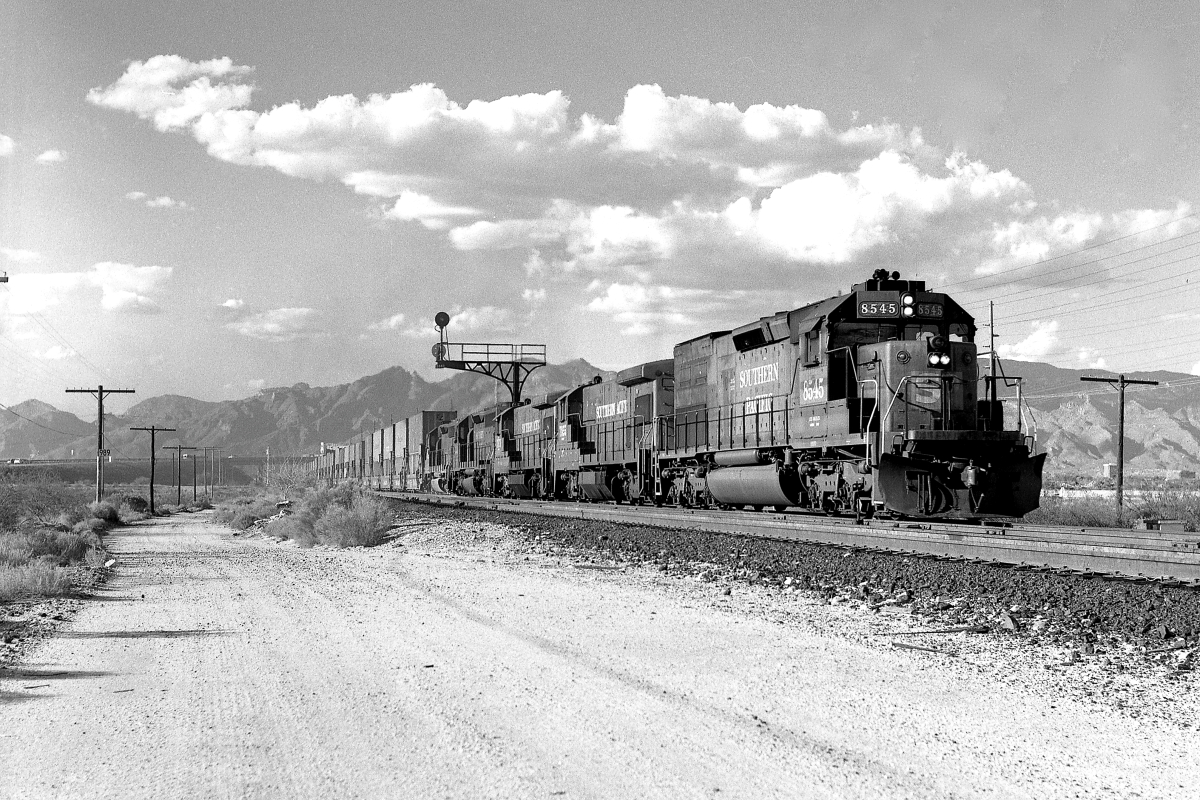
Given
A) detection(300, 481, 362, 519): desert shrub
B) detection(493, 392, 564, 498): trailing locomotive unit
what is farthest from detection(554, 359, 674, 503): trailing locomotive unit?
detection(300, 481, 362, 519): desert shrub

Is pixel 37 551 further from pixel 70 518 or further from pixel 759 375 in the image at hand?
pixel 70 518

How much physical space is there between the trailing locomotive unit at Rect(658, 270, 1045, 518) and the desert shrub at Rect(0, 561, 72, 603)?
35.8ft

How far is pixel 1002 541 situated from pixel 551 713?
776cm

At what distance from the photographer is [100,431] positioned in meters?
50.0

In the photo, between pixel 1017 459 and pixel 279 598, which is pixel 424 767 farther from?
pixel 1017 459

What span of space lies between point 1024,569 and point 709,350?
39.6ft

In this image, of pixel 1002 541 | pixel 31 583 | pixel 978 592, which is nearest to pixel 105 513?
pixel 31 583

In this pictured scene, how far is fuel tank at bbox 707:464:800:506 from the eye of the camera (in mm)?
18094

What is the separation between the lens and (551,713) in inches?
228

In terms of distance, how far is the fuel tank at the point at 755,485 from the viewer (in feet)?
59.4

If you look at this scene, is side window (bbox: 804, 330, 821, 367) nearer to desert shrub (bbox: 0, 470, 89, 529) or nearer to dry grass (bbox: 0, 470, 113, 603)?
dry grass (bbox: 0, 470, 113, 603)

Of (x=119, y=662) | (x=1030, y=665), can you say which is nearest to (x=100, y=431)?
(x=119, y=662)

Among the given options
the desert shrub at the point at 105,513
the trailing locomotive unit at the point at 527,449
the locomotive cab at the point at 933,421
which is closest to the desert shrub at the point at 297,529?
the trailing locomotive unit at the point at 527,449

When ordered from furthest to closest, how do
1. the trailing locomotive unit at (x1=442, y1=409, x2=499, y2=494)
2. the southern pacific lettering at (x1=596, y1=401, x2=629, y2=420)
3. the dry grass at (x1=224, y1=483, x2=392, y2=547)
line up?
the trailing locomotive unit at (x1=442, y1=409, x2=499, y2=494) → the southern pacific lettering at (x1=596, y1=401, x2=629, y2=420) → the dry grass at (x1=224, y1=483, x2=392, y2=547)
